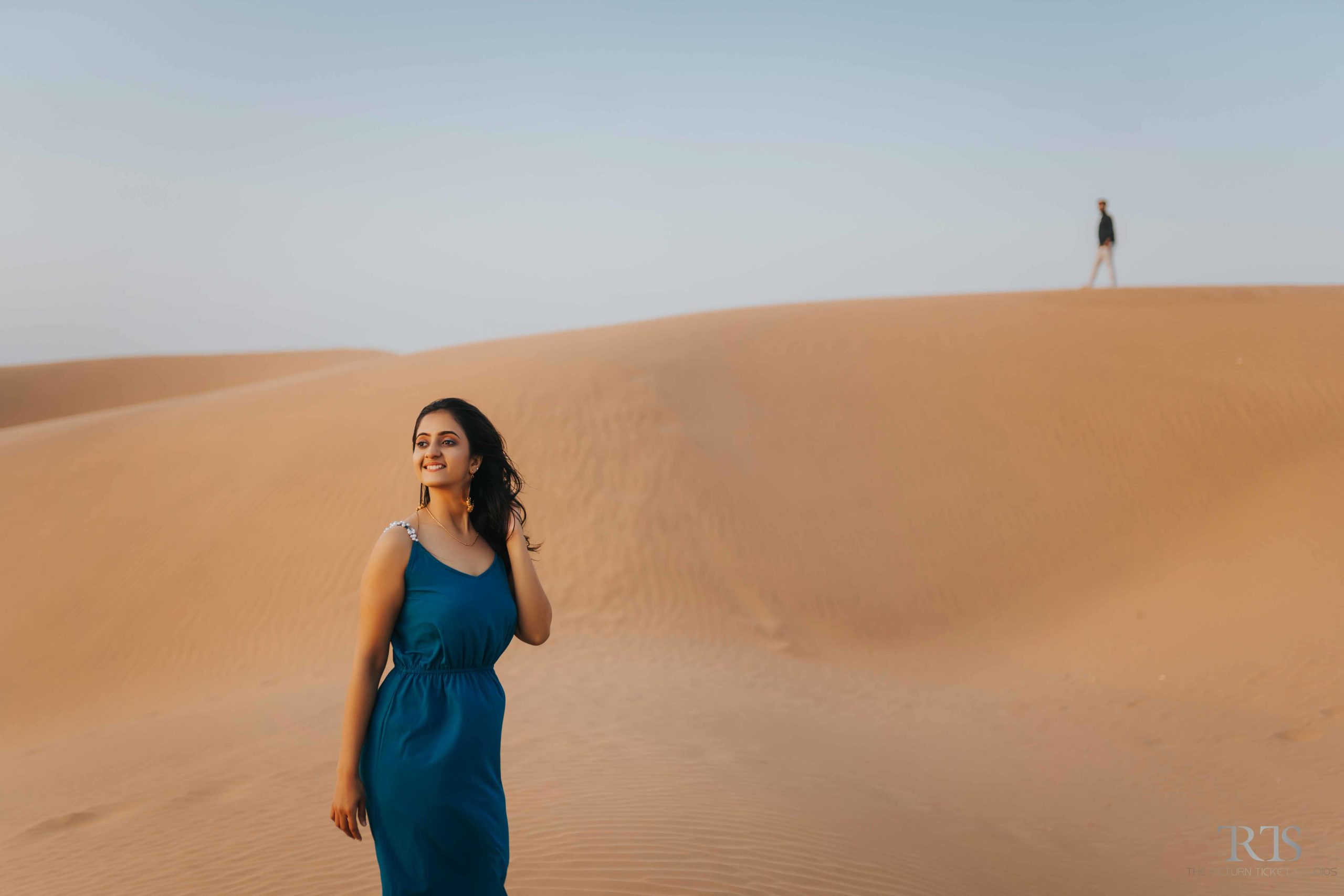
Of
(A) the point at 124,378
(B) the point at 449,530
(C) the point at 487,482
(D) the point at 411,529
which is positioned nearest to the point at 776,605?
(C) the point at 487,482

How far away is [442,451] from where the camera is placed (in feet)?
8.94

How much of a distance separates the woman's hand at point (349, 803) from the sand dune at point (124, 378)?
49.6 meters

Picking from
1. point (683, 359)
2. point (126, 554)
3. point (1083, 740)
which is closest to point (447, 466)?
point (1083, 740)

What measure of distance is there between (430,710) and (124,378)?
62045mm

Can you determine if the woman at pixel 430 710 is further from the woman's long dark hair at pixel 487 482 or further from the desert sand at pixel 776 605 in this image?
the desert sand at pixel 776 605

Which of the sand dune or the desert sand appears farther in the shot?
the sand dune

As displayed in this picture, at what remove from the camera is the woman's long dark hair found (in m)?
2.80

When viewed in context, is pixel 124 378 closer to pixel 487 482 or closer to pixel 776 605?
pixel 776 605

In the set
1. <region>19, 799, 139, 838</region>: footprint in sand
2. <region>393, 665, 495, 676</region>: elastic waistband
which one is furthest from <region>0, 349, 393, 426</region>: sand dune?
<region>393, 665, 495, 676</region>: elastic waistband

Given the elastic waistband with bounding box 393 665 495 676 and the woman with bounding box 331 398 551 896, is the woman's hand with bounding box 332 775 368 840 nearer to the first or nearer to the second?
the woman with bounding box 331 398 551 896

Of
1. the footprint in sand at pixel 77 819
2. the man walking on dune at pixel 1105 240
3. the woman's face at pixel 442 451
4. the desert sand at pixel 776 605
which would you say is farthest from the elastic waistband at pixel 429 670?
the man walking on dune at pixel 1105 240

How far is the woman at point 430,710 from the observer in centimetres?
251

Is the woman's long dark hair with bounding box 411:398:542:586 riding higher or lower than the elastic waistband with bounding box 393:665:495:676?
higher

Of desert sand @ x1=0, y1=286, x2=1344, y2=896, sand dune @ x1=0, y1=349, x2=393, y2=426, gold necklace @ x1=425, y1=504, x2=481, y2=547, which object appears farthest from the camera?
sand dune @ x1=0, y1=349, x2=393, y2=426
